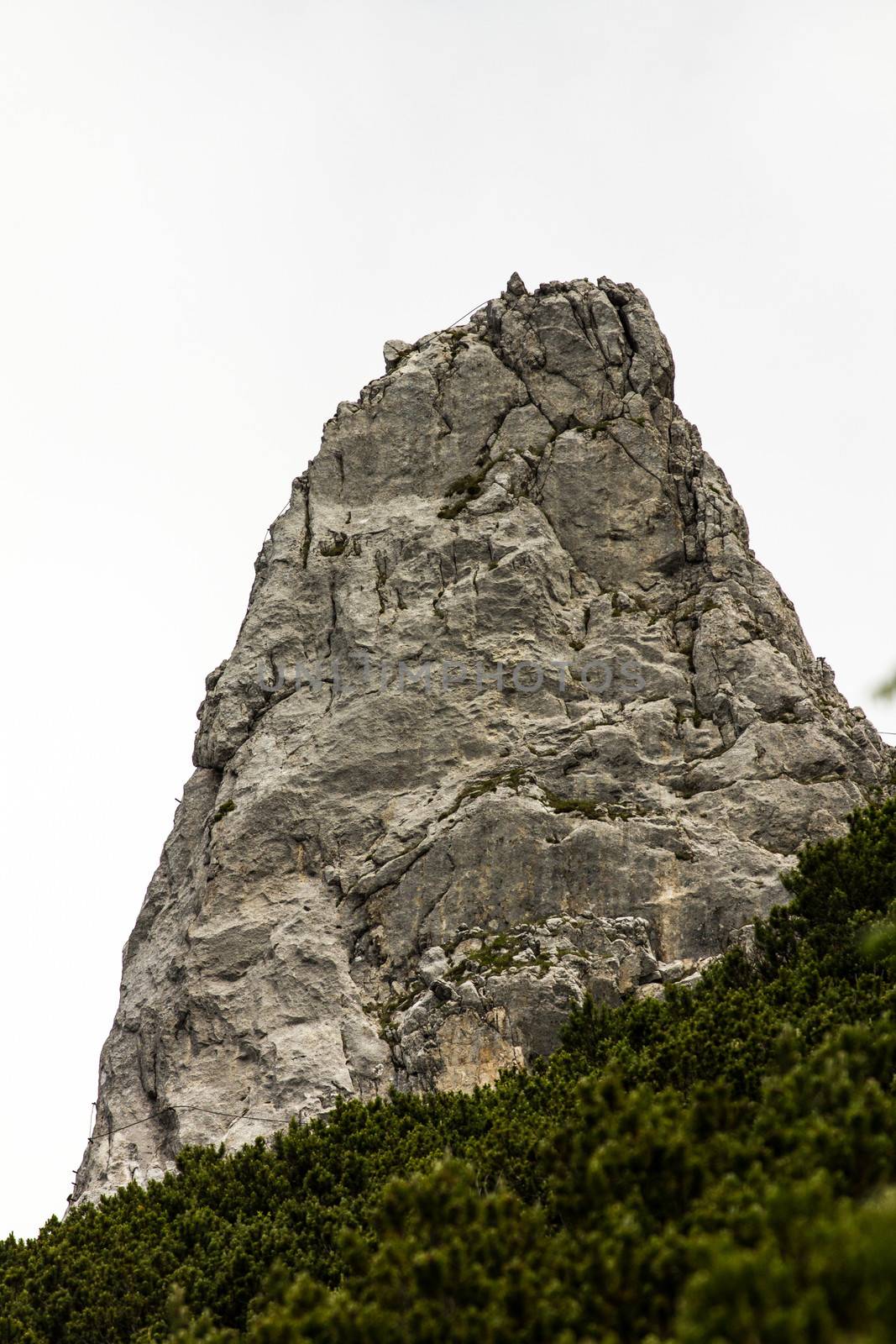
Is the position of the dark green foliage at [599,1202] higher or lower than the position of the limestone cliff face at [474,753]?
lower

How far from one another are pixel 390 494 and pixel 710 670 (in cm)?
1537

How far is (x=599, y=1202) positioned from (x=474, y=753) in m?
29.7

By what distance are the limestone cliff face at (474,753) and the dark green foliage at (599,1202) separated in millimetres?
7671

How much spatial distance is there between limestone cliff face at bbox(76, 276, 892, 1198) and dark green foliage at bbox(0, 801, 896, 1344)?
7.67 metres

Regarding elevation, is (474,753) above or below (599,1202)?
above

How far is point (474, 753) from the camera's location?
45.4 meters

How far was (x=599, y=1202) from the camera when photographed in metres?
15.9

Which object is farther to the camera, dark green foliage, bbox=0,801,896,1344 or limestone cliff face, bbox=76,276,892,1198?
limestone cliff face, bbox=76,276,892,1198

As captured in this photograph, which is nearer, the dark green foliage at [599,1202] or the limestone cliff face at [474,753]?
the dark green foliage at [599,1202]

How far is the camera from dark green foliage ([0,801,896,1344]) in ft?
40.2

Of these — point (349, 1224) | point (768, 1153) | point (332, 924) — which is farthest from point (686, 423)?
point (768, 1153)

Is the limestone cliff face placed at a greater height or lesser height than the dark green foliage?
greater

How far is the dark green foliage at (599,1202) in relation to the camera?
12.2 m

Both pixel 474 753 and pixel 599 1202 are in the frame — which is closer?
pixel 599 1202
